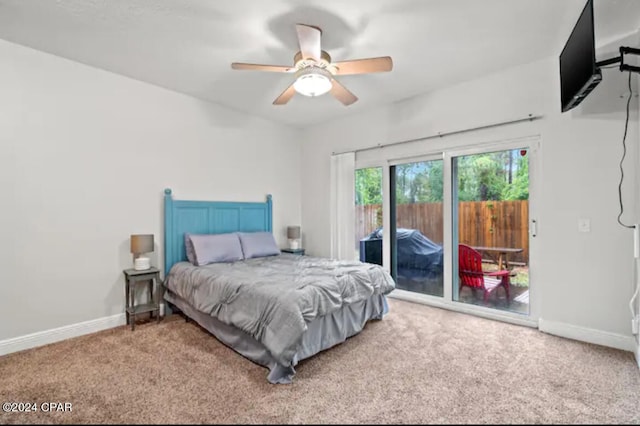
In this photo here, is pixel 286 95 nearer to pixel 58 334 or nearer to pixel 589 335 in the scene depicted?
pixel 58 334

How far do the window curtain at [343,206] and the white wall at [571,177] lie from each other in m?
1.36

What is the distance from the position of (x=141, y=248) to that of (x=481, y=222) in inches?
142

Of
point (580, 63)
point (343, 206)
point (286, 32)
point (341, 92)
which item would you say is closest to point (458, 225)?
point (343, 206)

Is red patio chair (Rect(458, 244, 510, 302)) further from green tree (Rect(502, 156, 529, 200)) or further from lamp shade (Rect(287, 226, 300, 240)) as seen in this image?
lamp shade (Rect(287, 226, 300, 240))

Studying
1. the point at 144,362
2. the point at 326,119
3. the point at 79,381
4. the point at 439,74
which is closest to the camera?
the point at 79,381

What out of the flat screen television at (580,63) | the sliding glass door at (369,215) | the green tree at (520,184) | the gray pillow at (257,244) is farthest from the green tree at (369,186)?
the flat screen television at (580,63)

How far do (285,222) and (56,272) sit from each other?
9.24 ft

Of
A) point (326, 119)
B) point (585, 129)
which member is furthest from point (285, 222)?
point (585, 129)

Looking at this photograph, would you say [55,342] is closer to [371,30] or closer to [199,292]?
[199,292]

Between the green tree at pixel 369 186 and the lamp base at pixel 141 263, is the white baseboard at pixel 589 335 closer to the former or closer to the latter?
the green tree at pixel 369 186

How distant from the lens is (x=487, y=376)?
202cm

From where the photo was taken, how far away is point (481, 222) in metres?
3.34

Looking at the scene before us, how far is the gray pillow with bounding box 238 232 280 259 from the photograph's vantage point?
371 cm

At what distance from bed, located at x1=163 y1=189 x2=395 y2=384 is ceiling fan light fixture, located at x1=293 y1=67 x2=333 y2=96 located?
1.56m
